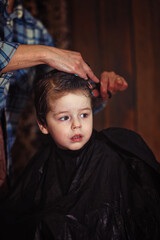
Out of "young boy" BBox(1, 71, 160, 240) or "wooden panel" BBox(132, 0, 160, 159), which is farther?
"wooden panel" BBox(132, 0, 160, 159)

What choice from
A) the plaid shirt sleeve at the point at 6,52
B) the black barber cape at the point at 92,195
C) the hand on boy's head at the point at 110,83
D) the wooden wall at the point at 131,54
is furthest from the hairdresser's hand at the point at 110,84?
the wooden wall at the point at 131,54

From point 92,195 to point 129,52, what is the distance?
903mm

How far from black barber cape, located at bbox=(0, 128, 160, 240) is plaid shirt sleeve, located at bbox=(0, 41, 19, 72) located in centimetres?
37

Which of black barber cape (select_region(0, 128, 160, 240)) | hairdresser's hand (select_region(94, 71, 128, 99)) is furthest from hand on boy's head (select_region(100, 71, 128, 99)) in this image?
black barber cape (select_region(0, 128, 160, 240))

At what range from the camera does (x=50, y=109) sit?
2.62 ft

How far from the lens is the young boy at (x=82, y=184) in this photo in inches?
28.5

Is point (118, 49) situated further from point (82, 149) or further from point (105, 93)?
point (82, 149)

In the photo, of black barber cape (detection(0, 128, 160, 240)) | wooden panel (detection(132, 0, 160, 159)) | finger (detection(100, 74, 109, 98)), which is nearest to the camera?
black barber cape (detection(0, 128, 160, 240))

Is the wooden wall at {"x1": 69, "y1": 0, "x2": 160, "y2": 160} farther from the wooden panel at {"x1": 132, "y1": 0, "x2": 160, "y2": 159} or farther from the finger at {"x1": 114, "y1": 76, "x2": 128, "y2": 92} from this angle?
the finger at {"x1": 114, "y1": 76, "x2": 128, "y2": 92}

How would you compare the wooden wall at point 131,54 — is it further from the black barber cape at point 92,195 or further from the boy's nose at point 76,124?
the boy's nose at point 76,124

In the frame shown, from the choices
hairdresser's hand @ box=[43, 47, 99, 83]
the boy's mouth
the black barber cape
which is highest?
hairdresser's hand @ box=[43, 47, 99, 83]

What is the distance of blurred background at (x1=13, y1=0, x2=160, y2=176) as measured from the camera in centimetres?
132

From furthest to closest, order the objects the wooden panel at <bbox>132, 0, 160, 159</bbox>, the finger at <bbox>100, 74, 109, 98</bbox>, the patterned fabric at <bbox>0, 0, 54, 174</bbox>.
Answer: the wooden panel at <bbox>132, 0, 160, 159</bbox> < the patterned fabric at <bbox>0, 0, 54, 174</bbox> < the finger at <bbox>100, 74, 109, 98</bbox>

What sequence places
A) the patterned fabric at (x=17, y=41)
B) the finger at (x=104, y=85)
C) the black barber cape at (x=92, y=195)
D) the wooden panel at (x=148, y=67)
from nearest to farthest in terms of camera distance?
1. the black barber cape at (x=92, y=195)
2. the finger at (x=104, y=85)
3. the patterned fabric at (x=17, y=41)
4. the wooden panel at (x=148, y=67)
